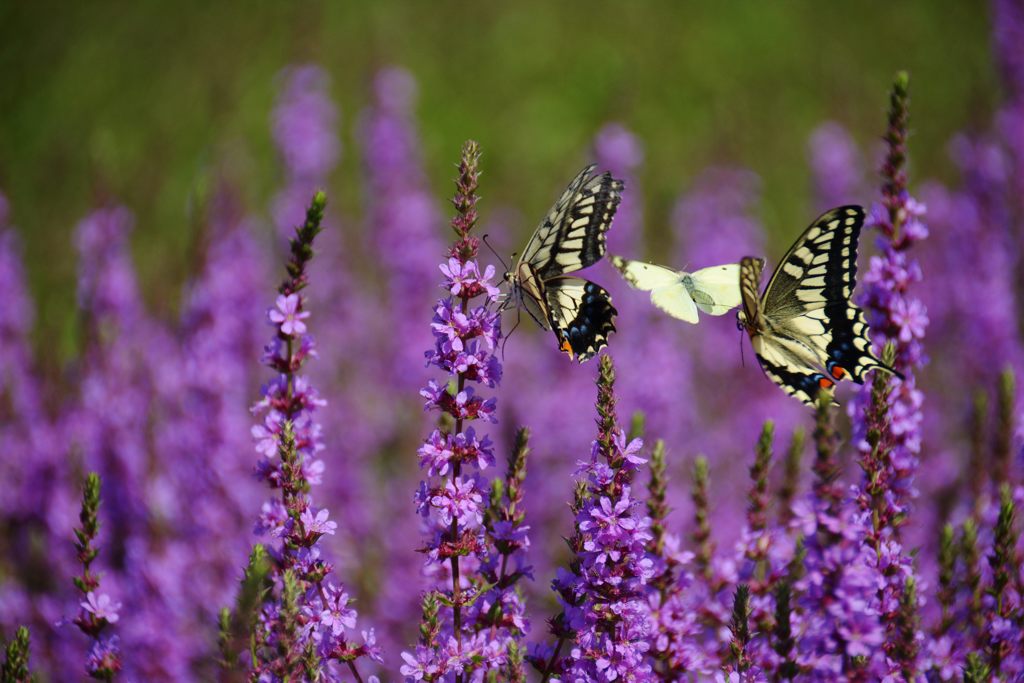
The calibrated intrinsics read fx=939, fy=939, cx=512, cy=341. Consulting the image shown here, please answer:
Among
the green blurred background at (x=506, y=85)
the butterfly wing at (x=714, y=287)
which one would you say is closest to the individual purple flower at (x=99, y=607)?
the butterfly wing at (x=714, y=287)

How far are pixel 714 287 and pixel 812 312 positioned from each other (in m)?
0.47

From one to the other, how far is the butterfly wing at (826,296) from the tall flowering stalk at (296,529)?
6.41ft

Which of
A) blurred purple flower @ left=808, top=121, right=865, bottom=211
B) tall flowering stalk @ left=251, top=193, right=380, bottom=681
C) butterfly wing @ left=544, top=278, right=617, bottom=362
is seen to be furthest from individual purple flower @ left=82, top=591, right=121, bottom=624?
blurred purple flower @ left=808, top=121, right=865, bottom=211

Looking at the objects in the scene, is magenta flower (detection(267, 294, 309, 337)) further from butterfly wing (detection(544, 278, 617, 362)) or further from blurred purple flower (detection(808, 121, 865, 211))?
blurred purple flower (detection(808, 121, 865, 211))

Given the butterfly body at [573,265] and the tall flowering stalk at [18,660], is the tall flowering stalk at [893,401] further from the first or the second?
the tall flowering stalk at [18,660]

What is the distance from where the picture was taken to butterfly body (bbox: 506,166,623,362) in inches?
146

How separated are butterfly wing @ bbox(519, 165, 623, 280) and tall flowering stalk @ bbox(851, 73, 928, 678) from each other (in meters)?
1.00

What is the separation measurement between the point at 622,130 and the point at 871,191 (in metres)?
2.73

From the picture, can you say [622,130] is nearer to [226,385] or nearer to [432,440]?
[226,385]

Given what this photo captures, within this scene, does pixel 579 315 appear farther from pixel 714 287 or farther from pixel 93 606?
pixel 93 606

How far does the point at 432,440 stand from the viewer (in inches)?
109

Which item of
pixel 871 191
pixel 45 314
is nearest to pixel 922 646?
pixel 45 314

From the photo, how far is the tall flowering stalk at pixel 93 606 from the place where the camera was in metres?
2.81

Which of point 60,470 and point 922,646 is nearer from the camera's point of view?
point 922,646
